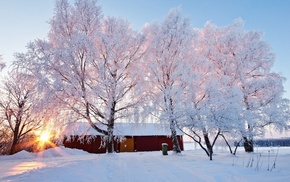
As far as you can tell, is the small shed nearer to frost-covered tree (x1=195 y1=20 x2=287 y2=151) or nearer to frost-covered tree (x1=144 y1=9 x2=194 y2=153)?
frost-covered tree (x1=144 y1=9 x2=194 y2=153)

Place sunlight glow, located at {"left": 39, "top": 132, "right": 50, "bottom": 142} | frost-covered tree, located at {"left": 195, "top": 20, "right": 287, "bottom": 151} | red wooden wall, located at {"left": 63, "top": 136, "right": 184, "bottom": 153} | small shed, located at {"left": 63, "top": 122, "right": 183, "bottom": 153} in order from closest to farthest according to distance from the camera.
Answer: frost-covered tree, located at {"left": 195, "top": 20, "right": 287, "bottom": 151}
sunlight glow, located at {"left": 39, "top": 132, "right": 50, "bottom": 142}
small shed, located at {"left": 63, "top": 122, "right": 183, "bottom": 153}
red wooden wall, located at {"left": 63, "top": 136, "right": 184, "bottom": 153}

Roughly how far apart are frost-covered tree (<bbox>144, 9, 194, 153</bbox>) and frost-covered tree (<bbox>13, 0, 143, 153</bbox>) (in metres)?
1.25

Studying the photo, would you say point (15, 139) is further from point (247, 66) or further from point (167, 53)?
point (247, 66)

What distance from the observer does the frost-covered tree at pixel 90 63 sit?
1594cm

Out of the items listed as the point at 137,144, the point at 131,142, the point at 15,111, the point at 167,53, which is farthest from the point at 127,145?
the point at 167,53

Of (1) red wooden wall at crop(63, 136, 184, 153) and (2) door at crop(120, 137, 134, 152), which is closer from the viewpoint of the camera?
(1) red wooden wall at crop(63, 136, 184, 153)

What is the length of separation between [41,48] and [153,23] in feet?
29.4

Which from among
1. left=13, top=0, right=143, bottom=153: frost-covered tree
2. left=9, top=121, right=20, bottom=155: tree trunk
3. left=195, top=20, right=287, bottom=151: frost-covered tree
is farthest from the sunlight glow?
left=195, top=20, right=287, bottom=151: frost-covered tree

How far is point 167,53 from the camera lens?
18844 millimetres

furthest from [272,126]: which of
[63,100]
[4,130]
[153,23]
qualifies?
[4,130]

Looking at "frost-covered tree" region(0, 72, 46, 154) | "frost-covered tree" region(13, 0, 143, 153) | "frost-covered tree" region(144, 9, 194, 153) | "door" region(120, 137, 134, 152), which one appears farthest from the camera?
"door" region(120, 137, 134, 152)

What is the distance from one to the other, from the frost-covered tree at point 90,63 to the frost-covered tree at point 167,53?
4.11ft

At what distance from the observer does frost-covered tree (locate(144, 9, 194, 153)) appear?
716 inches

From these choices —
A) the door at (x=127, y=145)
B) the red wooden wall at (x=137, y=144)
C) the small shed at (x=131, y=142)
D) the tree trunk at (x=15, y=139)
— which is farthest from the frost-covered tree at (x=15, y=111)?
the door at (x=127, y=145)
